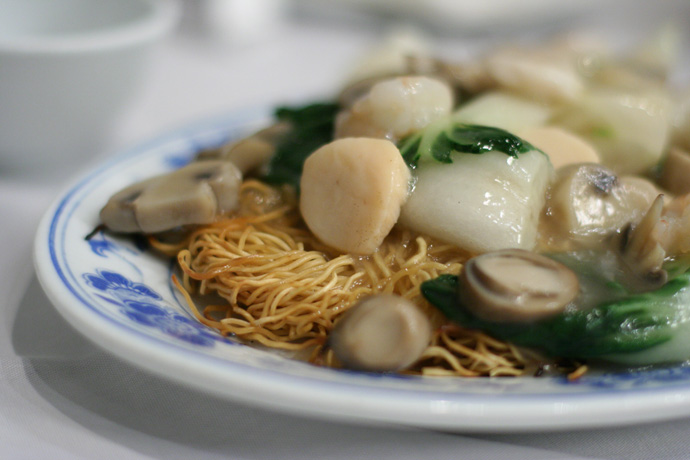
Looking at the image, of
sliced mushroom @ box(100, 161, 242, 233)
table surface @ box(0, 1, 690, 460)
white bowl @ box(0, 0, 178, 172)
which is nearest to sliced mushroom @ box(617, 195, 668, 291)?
table surface @ box(0, 1, 690, 460)

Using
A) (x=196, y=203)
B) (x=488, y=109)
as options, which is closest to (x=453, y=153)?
(x=488, y=109)

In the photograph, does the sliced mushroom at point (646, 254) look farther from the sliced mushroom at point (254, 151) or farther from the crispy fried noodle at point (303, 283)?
the sliced mushroom at point (254, 151)

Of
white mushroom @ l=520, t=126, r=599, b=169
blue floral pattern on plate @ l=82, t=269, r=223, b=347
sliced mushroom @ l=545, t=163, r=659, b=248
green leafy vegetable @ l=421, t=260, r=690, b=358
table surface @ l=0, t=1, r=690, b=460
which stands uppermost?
white mushroom @ l=520, t=126, r=599, b=169

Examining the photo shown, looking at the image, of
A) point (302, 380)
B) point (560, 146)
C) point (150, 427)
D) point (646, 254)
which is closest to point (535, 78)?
point (560, 146)

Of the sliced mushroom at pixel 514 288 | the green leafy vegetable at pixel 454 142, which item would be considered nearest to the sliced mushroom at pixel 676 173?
the green leafy vegetable at pixel 454 142

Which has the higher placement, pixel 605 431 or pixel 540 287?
pixel 540 287

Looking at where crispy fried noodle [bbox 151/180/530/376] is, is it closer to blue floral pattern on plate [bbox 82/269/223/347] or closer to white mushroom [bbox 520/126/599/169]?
blue floral pattern on plate [bbox 82/269/223/347]

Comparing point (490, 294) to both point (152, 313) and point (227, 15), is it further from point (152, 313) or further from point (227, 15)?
point (227, 15)
